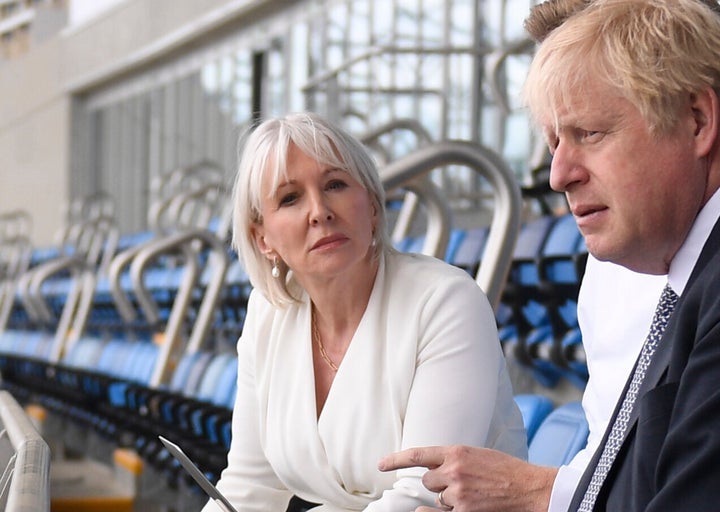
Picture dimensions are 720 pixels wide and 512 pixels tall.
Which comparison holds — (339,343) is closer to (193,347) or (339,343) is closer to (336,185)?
(336,185)

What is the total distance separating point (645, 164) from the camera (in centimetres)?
106

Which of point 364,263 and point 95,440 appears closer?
point 364,263

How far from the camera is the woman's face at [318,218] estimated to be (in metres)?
1.83

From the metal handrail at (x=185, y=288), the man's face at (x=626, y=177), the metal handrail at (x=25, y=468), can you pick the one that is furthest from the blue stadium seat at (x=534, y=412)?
the metal handrail at (x=185, y=288)

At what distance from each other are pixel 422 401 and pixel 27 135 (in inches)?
598

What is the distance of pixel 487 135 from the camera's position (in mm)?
7344

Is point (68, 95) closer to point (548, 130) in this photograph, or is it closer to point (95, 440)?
point (95, 440)

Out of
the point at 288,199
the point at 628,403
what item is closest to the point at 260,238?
the point at 288,199

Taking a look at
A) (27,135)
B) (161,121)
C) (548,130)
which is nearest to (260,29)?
(161,121)

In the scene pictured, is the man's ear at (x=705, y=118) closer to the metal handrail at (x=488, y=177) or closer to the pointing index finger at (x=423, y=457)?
the pointing index finger at (x=423, y=457)

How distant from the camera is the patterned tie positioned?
43.4 inches

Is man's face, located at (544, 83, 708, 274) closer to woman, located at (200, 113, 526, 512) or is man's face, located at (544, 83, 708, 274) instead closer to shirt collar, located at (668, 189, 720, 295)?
shirt collar, located at (668, 189, 720, 295)

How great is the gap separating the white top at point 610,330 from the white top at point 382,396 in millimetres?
179

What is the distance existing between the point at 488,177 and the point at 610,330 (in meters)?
0.72
